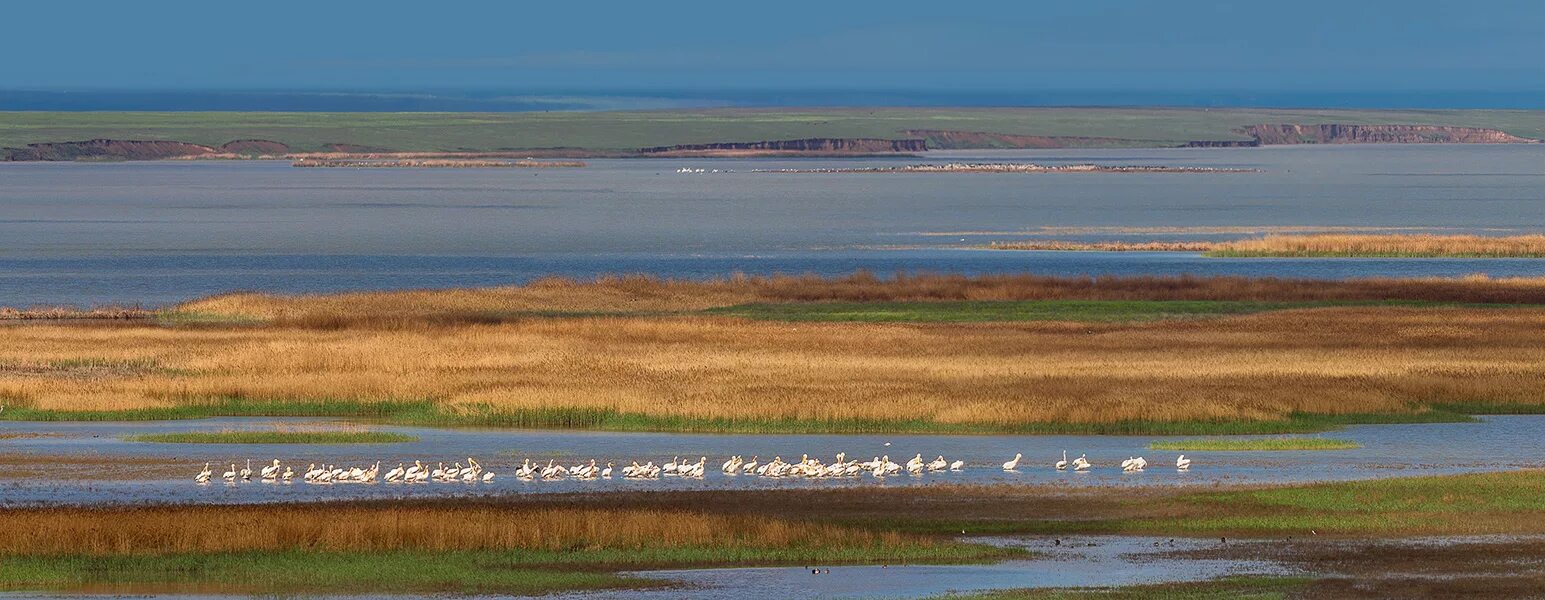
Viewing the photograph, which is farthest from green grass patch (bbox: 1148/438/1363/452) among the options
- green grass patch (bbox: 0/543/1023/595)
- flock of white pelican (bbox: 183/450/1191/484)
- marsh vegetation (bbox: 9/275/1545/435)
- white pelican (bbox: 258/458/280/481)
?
white pelican (bbox: 258/458/280/481)

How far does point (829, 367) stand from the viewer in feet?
163

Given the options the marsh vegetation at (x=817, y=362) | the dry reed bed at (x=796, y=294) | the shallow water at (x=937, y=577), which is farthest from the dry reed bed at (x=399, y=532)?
the dry reed bed at (x=796, y=294)

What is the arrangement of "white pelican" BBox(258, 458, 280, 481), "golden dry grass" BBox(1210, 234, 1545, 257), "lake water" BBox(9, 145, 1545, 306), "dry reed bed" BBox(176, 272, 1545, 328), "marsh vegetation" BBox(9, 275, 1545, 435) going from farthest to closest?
"golden dry grass" BBox(1210, 234, 1545, 257) < "lake water" BBox(9, 145, 1545, 306) < "dry reed bed" BBox(176, 272, 1545, 328) < "marsh vegetation" BBox(9, 275, 1545, 435) < "white pelican" BBox(258, 458, 280, 481)

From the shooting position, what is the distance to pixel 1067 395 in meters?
45.2

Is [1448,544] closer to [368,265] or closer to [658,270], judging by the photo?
[658,270]

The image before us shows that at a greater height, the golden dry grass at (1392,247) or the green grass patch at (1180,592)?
the green grass patch at (1180,592)

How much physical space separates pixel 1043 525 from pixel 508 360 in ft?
77.2

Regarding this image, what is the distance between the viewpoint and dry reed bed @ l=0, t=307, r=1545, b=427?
44375 mm

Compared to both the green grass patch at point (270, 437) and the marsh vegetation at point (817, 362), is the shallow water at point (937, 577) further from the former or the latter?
the green grass patch at point (270, 437)

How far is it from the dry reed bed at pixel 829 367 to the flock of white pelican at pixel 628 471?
6918mm

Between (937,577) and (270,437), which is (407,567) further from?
(270,437)

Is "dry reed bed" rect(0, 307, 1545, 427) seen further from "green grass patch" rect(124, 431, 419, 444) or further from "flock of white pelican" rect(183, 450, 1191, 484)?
"flock of white pelican" rect(183, 450, 1191, 484)

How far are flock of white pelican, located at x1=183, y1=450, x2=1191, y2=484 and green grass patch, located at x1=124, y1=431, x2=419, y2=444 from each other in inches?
168

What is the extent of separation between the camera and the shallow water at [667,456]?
34344 millimetres
